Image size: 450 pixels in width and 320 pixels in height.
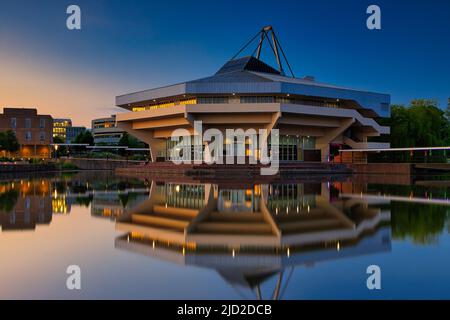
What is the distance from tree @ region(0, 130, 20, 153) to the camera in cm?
7588

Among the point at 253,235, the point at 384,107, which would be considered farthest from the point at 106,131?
the point at 253,235

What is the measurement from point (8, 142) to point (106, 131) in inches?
2950

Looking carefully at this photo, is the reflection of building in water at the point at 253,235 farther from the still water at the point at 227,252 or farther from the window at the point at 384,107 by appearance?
the window at the point at 384,107

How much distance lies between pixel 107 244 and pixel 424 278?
5997mm

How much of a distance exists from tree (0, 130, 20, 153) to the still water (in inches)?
2683

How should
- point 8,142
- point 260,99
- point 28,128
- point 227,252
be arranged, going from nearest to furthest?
point 227,252, point 260,99, point 8,142, point 28,128

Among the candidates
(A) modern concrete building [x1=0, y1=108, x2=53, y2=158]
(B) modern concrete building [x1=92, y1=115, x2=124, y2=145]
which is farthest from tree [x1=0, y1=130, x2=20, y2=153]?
(B) modern concrete building [x1=92, y1=115, x2=124, y2=145]

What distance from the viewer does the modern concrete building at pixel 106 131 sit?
148m

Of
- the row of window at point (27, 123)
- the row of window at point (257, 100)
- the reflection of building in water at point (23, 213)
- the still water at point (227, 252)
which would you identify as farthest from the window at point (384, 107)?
the row of window at point (27, 123)

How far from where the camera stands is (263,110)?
4647 centimetres

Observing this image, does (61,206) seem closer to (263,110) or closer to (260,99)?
(263,110)

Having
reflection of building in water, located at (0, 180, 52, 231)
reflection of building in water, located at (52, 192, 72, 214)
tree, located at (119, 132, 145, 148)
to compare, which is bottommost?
reflection of building in water, located at (52, 192, 72, 214)

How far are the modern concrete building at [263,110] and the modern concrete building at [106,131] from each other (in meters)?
89.7

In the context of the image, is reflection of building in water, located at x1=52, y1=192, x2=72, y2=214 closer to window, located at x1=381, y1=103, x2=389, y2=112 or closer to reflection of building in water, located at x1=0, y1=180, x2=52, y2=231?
reflection of building in water, located at x1=0, y1=180, x2=52, y2=231
